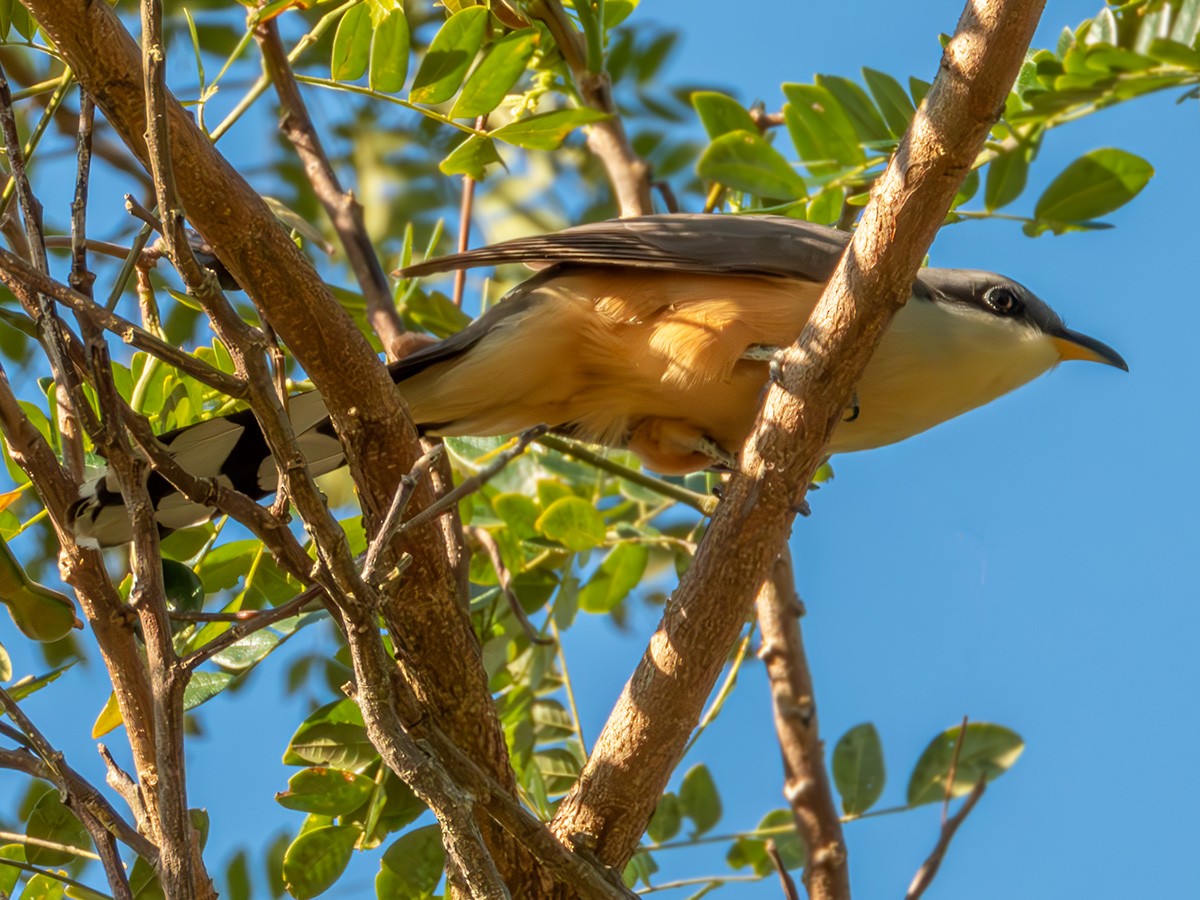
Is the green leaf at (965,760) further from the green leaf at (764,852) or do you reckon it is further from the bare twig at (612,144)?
the bare twig at (612,144)

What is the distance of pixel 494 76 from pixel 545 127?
0.18 m

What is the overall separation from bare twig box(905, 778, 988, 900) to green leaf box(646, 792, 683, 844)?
1.58 meters

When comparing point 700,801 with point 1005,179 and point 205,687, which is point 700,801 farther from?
point 1005,179

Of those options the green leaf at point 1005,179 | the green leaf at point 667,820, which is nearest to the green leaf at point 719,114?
the green leaf at point 1005,179

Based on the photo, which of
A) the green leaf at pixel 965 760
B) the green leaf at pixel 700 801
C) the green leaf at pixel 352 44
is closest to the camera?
the green leaf at pixel 352 44

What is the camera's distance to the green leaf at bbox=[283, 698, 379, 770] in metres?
3.12

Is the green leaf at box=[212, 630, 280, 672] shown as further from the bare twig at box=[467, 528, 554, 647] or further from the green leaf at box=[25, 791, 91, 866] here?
the bare twig at box=[467, 528, 554, 647]

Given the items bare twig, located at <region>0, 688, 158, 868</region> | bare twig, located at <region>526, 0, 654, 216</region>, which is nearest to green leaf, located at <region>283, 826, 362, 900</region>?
bare twig, located at <region>0, 688, 158, 868</region>

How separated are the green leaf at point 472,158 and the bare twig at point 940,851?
1.98 metres

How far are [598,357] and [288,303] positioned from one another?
1374 millimetres

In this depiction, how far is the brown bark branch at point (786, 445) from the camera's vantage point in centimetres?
270

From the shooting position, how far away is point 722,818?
442cm

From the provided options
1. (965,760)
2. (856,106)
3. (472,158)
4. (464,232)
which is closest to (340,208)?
(464,232)

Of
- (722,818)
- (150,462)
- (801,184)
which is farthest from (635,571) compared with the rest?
Result: (150,462)
